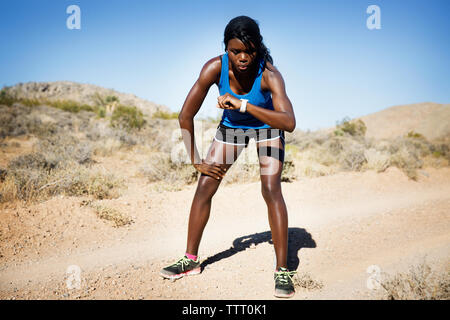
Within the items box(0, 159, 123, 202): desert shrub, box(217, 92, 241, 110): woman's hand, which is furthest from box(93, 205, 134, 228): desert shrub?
box(217, 92, 241, 110): woman's hand

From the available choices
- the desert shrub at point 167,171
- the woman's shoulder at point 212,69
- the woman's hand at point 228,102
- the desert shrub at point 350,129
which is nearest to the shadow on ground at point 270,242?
the woman's hand at point 228,102

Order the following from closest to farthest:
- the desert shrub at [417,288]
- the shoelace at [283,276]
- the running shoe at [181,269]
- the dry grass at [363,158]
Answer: the desert shrub at [417,288] → the shoelace at [283,276] → the running shoe at [181,269] → the dry grass at [363,158]

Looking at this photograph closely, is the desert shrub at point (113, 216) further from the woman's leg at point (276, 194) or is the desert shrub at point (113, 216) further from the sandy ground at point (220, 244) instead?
the woman's leg at point (276, 194)

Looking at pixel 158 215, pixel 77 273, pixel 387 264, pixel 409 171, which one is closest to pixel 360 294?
pixel 387 264

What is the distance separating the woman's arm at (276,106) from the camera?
2311 mm

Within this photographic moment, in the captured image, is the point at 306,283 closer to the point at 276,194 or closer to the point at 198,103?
the point at 276,194

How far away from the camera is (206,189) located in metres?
2.94

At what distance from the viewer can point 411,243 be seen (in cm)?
393

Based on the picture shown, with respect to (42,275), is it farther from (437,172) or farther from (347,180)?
(437,172)

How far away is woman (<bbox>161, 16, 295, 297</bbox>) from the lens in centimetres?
242

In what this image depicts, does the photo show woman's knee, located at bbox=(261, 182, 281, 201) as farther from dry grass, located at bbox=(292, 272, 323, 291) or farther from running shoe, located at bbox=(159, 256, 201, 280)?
running shoe, located at bbox=(159, 256, 201, 280)

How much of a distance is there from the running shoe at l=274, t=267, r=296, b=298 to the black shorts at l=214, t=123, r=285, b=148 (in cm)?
120

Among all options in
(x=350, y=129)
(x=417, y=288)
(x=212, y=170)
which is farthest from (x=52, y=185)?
(x=350, y=129)

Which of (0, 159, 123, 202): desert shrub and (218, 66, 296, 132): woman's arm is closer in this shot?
(218, 66, 296, 132): woman's arm
